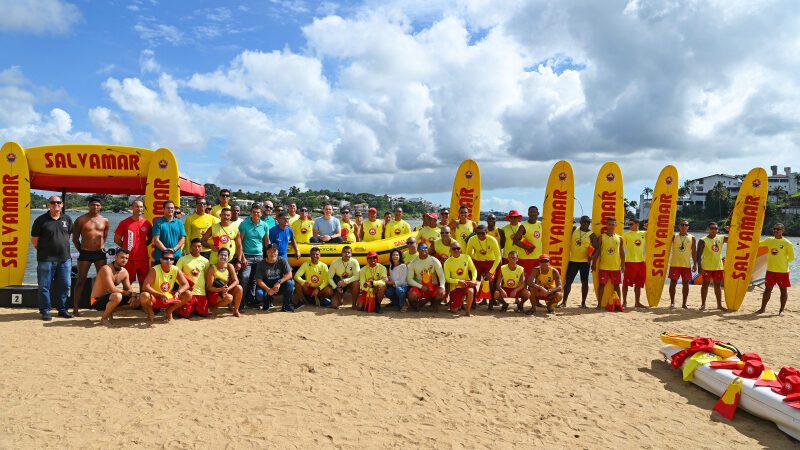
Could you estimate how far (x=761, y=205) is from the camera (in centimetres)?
779

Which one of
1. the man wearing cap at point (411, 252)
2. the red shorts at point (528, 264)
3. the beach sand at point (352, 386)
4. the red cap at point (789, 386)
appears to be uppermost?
the man wearing cap at point (411, 252)

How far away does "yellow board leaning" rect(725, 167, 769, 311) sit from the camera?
7594 mm

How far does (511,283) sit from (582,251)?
4.35ft

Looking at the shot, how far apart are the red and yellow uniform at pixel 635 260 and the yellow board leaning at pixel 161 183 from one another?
6.71m

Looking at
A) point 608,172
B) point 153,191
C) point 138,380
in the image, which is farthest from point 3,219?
point 608,172

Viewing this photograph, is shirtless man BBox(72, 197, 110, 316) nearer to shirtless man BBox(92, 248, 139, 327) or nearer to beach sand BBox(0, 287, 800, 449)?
shirtless man BBox(92, 248, 139, 327)

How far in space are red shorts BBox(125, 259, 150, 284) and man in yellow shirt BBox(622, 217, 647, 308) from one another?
679 centimetres

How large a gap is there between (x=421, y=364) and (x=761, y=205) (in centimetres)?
667

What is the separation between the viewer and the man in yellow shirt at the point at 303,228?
302 inches

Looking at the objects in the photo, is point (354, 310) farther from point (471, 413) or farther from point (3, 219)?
point (3, 219)

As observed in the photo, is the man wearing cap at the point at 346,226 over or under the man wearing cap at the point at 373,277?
over

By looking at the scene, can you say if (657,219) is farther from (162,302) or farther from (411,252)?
(162,302)

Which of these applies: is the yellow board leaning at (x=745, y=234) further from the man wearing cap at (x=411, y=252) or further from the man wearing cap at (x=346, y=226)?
the man wearing cap at (x=346, y=226)

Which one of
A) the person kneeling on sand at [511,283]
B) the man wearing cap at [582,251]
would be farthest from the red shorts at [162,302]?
the man wearing cap at [582,251]
